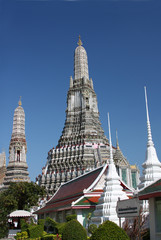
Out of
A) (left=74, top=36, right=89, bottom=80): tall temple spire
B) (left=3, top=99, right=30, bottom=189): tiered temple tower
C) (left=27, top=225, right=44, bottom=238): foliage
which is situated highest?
(left=74, top=36, right=89, bottom=80): tall temple spire

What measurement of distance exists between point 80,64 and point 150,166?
60.8 metres

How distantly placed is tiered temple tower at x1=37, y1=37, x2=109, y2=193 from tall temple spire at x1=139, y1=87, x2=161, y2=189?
3716 cm

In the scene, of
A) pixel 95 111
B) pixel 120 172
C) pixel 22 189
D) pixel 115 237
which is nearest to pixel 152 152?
pixel 115 237

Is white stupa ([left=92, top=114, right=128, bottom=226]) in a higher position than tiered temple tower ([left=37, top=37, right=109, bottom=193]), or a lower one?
lower

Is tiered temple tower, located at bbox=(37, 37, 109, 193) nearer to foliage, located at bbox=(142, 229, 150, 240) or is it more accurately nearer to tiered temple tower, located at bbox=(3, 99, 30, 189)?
A: tiered temple tower, located at bbox=(3, 99, 30, 189)

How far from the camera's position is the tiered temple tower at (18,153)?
60.1 m

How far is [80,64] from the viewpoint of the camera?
75062 millimetres

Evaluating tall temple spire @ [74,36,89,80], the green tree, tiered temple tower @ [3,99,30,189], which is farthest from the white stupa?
tall temple spire @ [74,36,89,80]

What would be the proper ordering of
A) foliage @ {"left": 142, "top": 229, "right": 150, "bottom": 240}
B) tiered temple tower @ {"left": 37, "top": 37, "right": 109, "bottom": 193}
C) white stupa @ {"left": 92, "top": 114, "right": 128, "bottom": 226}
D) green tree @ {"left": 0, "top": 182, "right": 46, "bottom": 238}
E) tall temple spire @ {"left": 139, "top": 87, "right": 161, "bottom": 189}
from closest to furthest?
foliage @ {"left": 142, "top": 229, "right": 150, "bottom": 240} → white stupa @ {"left": 92, "top": 114, "right": 128, "bottom": 226} → tall temple spire @ {"left": 139, "top": 87, "right": 161, "bottom": 189} → green tree @ {"left": 0, "top": 182, "right": 46, "bottom": 238} → tiered temple tower @ {"left": 37, "top": 37, "right": 109, "bottom": 193}

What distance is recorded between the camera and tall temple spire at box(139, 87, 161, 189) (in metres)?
16.3

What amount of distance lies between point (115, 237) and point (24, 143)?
189 feet

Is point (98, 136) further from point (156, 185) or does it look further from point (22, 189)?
point (156, 185)

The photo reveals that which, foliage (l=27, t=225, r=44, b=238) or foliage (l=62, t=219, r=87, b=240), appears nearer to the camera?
foliage (l=62, t=219, r=87, b=240)

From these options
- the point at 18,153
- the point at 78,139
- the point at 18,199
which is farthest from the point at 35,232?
the point at 18,153
